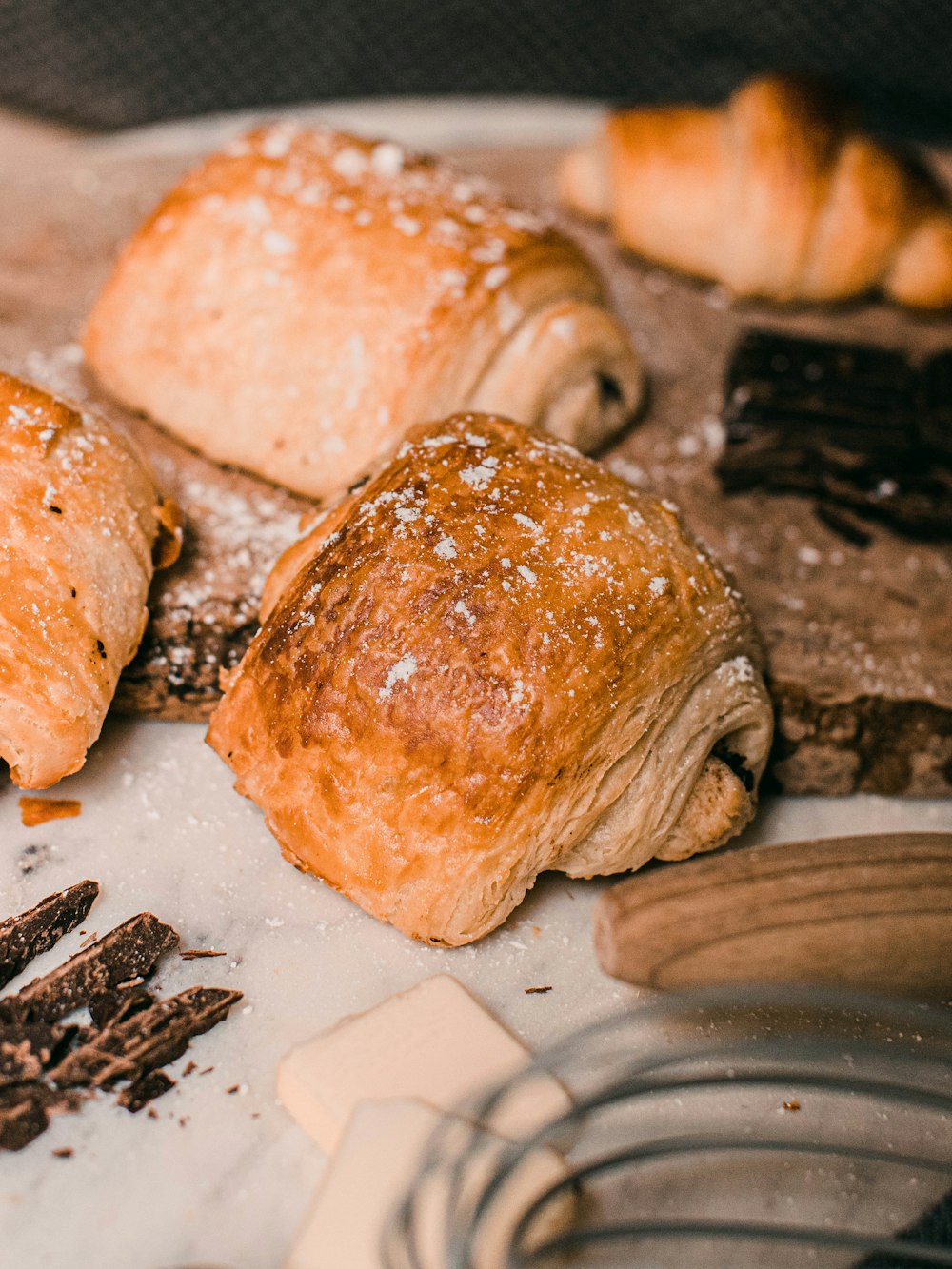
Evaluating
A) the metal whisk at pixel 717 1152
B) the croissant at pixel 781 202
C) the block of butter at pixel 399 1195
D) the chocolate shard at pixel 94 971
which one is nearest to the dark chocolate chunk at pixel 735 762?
the metal whisk at pixel 717 1152

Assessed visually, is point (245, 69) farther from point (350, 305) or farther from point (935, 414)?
point (935, 414)

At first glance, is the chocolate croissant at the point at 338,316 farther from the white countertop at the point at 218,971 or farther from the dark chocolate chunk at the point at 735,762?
the dark chocolate chunk at the point at 735,762

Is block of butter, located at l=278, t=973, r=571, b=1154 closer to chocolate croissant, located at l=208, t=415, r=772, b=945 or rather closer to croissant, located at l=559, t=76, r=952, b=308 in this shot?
chocolate croissant, located at l=208, t=415, r=772, b=945

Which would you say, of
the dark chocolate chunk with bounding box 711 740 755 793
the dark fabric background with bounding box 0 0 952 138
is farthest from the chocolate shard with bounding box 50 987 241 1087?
the dark fabric background with bounding box 0 0 952 138

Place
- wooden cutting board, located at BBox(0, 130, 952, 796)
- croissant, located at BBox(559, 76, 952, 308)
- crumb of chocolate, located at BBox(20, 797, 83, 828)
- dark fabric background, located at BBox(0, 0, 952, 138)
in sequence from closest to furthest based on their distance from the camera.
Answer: crumb of chocolate, located at BBox(20, 797, 83, 828), wooden cutting board, located at BBox(0, 130, 952, 796), croissant, located at BBox(559, 76, 952, 308), dark fabric background, located at BBox(0, 0, 952, 138)

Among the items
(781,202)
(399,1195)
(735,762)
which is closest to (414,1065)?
(399,1195)

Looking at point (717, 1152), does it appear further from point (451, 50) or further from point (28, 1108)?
point (451, 50)

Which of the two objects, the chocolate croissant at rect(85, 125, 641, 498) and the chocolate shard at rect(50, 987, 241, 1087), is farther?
the chocolate croissant at rect(85, 125, 641, 498)
